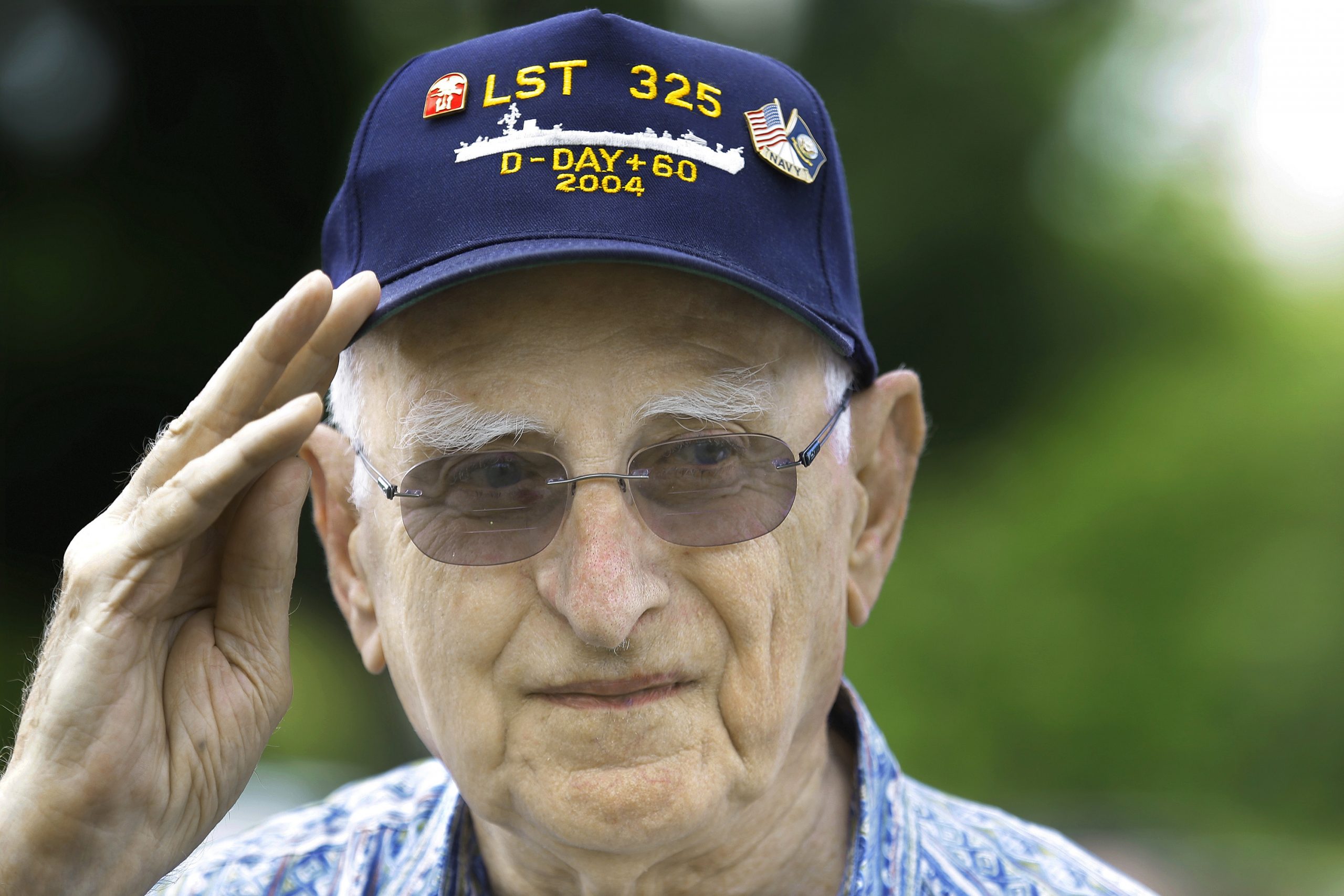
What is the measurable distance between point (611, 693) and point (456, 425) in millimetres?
543

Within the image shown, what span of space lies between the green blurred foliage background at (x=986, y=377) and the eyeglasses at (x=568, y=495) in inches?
162

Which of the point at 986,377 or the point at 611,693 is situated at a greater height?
the point at 611,693

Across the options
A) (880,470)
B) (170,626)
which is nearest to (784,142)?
(880,470)

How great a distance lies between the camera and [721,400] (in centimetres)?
197

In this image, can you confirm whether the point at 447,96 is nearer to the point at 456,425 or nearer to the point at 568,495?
the point at 456,425

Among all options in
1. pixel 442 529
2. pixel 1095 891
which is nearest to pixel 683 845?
pixel 442 529

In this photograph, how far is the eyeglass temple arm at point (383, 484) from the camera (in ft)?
6.66

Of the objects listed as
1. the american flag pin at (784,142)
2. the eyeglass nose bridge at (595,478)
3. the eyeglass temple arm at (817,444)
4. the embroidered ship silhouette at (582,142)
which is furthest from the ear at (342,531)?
the american flag pin at (784,142)

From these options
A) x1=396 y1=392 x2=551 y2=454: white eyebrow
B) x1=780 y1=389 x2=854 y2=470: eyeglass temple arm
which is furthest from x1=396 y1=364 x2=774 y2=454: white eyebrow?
x1=780 y1=389 x2=854 y2=470: eyeglass temple arm

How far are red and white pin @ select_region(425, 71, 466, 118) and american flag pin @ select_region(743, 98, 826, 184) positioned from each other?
1.72ft

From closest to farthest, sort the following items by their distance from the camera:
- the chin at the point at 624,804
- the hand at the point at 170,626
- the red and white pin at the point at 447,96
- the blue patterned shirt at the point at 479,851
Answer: the hand at the point at 170,626 < the chin at the point at 624,804 < the red and white pin at the point at 447,96 < the blue patterned shirt at the point at 479,851

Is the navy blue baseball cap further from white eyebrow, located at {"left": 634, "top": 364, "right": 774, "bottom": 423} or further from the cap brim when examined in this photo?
white eyebrow, located at {"left": 634, "top": 364, "right": 774, "bottom": 423}

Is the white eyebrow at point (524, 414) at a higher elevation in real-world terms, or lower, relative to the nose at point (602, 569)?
higher

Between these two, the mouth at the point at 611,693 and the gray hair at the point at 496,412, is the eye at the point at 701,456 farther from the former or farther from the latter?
the mouth at the point at 611,693
